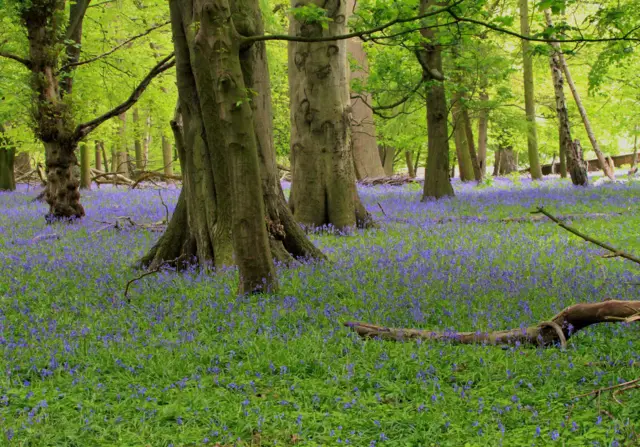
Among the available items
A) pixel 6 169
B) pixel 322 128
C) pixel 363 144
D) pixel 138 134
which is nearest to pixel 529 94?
pixel 363 144

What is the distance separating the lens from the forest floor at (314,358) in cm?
360

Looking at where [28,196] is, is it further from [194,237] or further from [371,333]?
[371,333]

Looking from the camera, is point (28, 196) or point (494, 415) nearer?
point (494, 415)

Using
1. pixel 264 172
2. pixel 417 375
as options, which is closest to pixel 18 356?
pixel 417 375

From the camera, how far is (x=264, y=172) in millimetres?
8453

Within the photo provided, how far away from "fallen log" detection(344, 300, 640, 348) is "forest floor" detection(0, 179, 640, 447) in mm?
150

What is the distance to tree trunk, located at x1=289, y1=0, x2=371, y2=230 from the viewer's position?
1165 cm

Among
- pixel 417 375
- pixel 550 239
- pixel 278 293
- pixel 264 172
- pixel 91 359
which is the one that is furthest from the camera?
pixel 550 239

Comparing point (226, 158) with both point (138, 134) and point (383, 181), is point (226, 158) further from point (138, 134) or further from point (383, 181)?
point (138, 134)

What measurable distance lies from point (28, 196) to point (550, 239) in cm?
1962

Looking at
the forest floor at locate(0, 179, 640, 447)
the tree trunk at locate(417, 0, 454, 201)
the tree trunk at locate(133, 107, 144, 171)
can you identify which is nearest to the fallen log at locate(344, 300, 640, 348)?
the forest floor at locate(0, 179, 640, 447)

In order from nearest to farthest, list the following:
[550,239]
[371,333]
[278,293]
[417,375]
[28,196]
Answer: [417,375], [371,333], [278,293], [550,239], [28,196]

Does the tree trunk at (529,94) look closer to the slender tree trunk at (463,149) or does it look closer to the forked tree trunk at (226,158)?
the slender tree trunk at (463,149)

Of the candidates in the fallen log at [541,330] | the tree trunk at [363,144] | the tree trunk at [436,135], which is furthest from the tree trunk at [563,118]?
the fallen log at [541,330]
